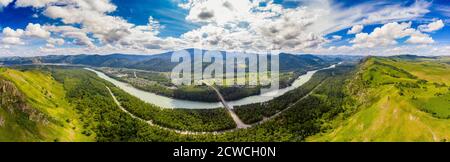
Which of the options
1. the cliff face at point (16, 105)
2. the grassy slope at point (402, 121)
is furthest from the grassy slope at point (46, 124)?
the grassy slope at point (402, 121)

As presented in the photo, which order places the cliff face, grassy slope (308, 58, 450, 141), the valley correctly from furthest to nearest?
the cliff face, the valley, grassy slope (308, 58, 450, 141)

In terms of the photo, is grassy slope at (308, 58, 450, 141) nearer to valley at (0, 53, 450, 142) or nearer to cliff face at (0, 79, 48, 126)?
valley at (0, 53, 450, 142)

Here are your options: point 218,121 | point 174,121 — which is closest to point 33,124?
point 174,121

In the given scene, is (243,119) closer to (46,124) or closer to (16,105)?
(46,124)

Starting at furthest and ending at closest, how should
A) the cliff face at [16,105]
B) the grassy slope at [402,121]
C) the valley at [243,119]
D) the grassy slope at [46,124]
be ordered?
the cliff face at [16,105], the grassy slope at [46,124], the valley at [243,119], the grassy slope at [402,121]

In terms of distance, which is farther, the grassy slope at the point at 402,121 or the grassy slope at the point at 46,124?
the grassy slope at the point at 46,124

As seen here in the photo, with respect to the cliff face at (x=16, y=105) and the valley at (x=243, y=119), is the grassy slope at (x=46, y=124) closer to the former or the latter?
the valley at (x=243, y=119)

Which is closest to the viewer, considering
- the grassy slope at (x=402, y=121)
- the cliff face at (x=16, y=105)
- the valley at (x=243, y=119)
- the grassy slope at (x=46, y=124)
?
the grassy slope at (x=402, y=121)

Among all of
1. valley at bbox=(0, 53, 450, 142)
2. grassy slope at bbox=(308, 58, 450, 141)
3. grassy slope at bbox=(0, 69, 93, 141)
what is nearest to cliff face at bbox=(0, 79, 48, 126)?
valley at bbox=(0, 53, 450, 142)

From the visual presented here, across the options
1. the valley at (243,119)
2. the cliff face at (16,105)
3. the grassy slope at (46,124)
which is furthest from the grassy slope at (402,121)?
the cliff face at (16,105)

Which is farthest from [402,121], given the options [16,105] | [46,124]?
[16,105]
